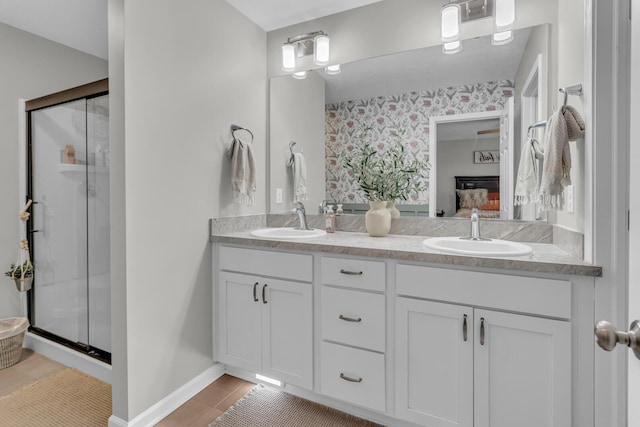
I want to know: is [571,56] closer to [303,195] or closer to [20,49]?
[303,195]

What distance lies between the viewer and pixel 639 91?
1.90ft

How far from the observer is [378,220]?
2053 mm

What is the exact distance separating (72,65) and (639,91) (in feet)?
11.8

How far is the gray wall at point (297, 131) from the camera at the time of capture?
244 cm

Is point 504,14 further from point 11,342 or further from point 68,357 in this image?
point 11,342

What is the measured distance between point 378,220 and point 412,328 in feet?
2.30

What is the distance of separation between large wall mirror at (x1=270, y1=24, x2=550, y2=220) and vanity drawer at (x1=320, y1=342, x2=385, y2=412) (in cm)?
93

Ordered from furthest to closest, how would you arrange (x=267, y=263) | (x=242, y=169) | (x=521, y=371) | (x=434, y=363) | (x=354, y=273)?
(x=242, y=169)
(x=267, y=263)
(x=354, y=273)
(x=434, y=363)
(x=521, y=371)

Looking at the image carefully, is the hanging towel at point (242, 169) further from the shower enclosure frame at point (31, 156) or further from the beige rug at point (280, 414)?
the beige rug at point (280, 414)

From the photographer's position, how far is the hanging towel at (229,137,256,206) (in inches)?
85.7

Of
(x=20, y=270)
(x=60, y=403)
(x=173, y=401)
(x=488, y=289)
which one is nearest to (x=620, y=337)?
(x=488, y=289)

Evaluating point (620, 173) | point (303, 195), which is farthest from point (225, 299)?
point (620, 173)

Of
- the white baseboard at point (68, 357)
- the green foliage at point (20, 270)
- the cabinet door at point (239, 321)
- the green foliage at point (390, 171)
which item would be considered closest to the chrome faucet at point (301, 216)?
the green foliage at point (390, 171)

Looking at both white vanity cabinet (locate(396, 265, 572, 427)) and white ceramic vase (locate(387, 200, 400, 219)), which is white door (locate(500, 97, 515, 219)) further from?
white vanity cabinet (locate(396, 265, 572, 427))
